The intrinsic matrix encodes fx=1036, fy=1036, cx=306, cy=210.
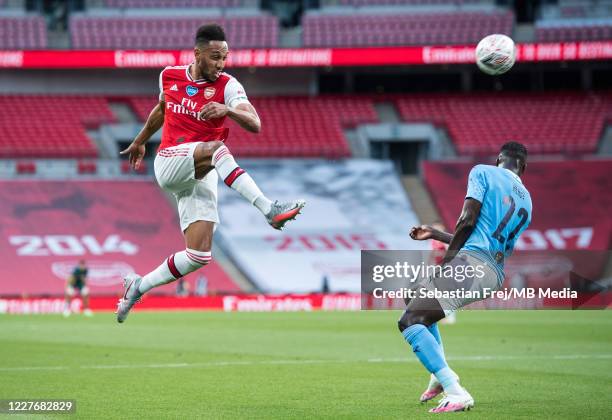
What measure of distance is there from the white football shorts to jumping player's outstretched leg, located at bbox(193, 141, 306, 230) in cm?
11

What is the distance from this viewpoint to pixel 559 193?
4156 cm

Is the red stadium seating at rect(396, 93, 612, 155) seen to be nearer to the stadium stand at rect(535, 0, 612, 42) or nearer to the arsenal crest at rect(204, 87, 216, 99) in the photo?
the stadium stand at rect(535, 0, 612, 42)

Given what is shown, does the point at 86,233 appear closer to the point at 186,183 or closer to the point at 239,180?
the point at 186,183

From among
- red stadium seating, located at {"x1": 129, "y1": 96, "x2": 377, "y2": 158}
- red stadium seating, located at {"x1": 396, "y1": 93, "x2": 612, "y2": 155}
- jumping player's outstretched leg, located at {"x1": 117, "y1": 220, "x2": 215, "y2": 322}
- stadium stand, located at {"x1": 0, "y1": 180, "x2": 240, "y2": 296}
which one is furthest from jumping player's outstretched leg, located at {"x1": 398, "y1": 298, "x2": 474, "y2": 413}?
red stadium seating, located at {"x1": 396, "y1": 93, "x2": 612, "y2": 155}

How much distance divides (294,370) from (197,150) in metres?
4.93

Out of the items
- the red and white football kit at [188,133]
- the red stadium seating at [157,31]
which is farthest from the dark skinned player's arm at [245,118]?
the red stadium seating at [157,31]

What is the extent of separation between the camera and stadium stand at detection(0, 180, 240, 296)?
3862 centimetres

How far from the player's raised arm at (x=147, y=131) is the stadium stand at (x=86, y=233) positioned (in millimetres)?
27923

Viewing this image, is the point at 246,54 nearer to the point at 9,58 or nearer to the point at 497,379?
the point at 9,58

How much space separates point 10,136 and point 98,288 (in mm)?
8760

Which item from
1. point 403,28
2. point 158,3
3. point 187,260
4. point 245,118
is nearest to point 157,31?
point 158,3

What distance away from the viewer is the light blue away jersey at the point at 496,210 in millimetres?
9109

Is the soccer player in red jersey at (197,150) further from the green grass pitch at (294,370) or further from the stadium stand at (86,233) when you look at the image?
the stadium stand at (86,233)

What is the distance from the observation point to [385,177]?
Answer: 43188 millimetres
